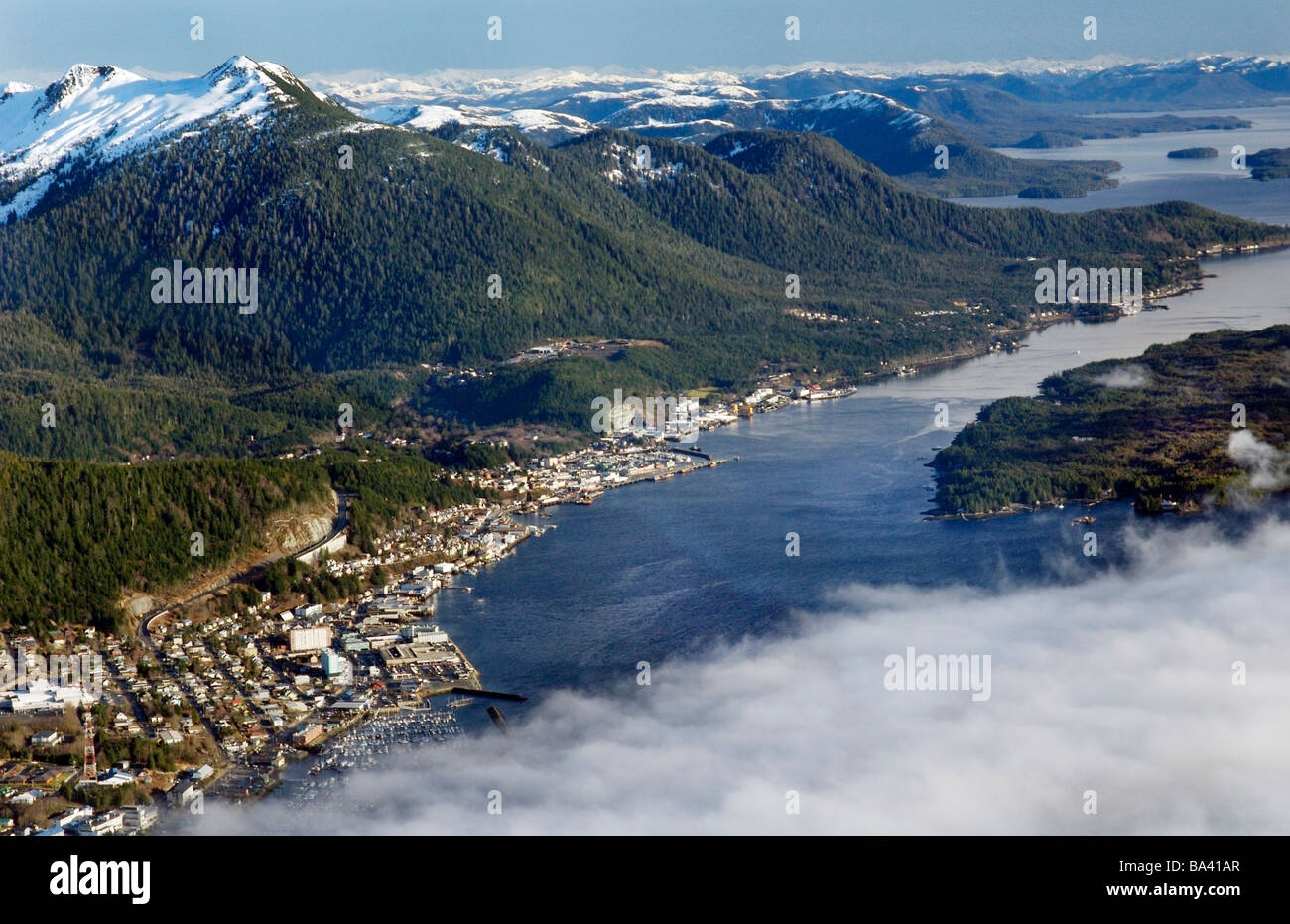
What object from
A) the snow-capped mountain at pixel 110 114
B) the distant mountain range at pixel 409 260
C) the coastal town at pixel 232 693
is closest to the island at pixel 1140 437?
the distant mountain range at pixel 409 260

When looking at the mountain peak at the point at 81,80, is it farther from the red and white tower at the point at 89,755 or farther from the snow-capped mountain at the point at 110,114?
the red and white tower at the point at 89,755

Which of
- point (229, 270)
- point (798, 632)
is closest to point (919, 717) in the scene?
point (798, 632)

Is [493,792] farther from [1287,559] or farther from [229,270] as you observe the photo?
[229,270]

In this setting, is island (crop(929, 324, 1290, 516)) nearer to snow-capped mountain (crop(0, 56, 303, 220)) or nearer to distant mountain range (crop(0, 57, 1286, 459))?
→ distant mountain range (crop(0, 57, 1286, 459))

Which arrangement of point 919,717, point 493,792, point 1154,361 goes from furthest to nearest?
point 1154,361 < point 919,717 < point 493,792

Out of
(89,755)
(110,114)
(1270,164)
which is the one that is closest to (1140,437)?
(89,755)

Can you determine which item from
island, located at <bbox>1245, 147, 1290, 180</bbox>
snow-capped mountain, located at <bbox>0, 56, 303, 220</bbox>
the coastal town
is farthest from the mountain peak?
island, located at <bbox>1245, 147, 1290, 180</bbox>

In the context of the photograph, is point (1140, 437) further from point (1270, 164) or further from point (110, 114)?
point (1270, 164)
